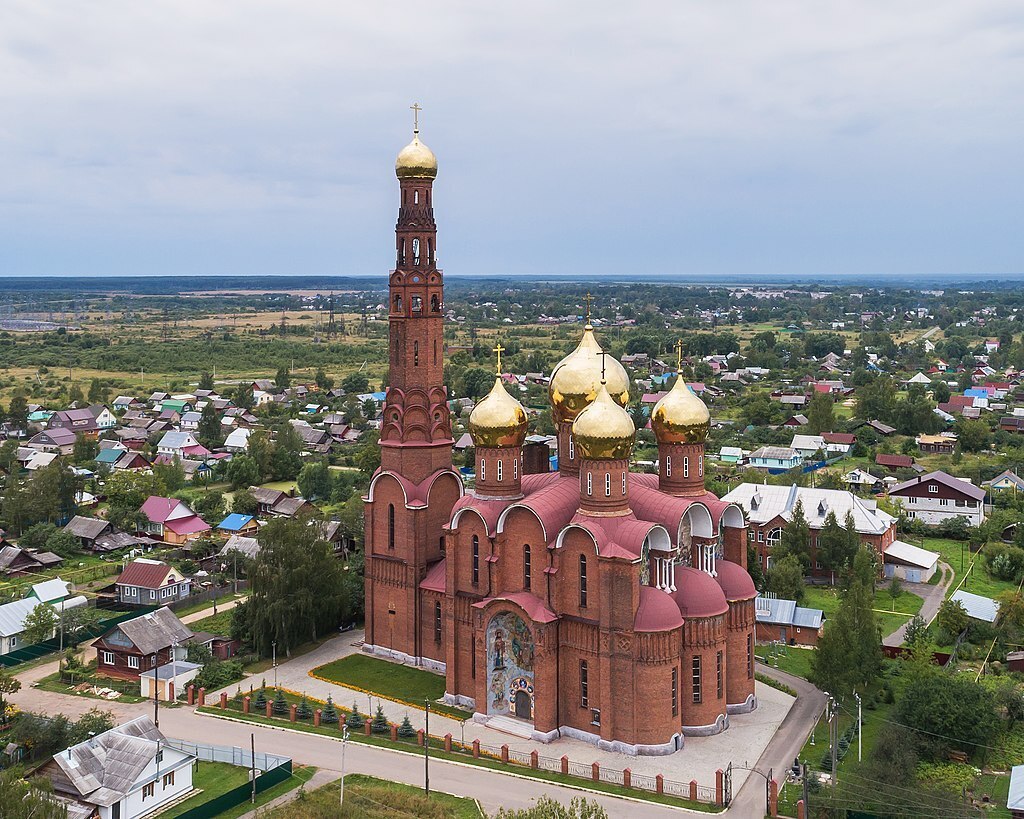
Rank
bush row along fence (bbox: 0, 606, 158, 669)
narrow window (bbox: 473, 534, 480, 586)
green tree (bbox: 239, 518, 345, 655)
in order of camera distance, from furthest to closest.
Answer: bush row along fence (bbox: 0, 606, 158, 669)
green tree (bbox: 239, 518, 345, 655)
narrow window (bbox: 473, 534, 480, 586)

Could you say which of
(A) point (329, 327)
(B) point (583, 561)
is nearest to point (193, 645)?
(B) point (583, 561)

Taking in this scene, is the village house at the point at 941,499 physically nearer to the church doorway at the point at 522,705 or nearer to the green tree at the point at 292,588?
the church doorway at the point at 522,705

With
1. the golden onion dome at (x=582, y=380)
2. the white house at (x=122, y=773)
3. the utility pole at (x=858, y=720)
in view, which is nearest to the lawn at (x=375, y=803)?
the white house at (x=122, y=773)

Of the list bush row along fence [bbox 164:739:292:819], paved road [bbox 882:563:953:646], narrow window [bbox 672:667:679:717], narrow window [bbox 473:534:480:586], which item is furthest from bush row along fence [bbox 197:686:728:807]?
paved road [bbox 882:563:953:646]

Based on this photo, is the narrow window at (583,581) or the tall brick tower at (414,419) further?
the tall brick tower at (414,419)

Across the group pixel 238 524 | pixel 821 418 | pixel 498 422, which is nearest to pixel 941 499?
pixel 821 418

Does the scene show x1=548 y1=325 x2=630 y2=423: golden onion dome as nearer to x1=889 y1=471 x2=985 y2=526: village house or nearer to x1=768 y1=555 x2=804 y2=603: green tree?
x1=768 y1=555 x2=804 y2=603: green tree
